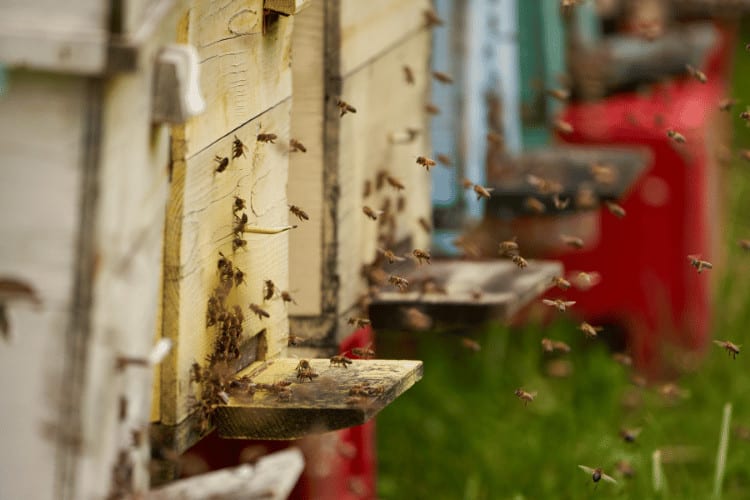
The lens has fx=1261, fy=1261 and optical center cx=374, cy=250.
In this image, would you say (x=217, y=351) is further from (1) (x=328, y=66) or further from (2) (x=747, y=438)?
(2) (x=747, y=438)

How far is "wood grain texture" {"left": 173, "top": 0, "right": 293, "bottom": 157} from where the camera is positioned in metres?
2.62

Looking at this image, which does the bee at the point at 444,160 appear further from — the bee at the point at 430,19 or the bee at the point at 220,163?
the bee at the point at 220,163

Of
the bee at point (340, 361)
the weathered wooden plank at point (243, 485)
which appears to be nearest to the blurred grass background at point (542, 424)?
the bee at point (340, 361)

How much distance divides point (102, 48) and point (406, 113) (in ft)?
8.23

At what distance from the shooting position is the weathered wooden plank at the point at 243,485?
2.06 m

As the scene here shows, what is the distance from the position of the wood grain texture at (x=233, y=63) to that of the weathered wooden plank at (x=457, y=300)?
972 millimetres

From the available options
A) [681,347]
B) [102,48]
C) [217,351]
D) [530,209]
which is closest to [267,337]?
[217,351]

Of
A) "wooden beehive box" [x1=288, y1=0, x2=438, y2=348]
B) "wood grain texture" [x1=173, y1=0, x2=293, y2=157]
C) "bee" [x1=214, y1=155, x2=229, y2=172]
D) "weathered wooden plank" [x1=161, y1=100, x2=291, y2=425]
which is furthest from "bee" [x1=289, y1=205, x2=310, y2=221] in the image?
"bee" [x1=214, y1=155, x2=229, y2=172]

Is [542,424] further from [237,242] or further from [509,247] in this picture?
[237,242]

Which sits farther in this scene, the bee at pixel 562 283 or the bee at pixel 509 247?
the bee at pixel 509 247

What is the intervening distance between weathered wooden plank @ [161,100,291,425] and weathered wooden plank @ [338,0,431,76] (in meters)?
0.47

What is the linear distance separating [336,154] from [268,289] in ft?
2.03

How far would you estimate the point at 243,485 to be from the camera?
6.84 feet

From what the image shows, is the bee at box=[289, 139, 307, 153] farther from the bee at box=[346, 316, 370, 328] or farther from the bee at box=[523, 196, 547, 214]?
the bee at box=[523, 196, 547, 214]
